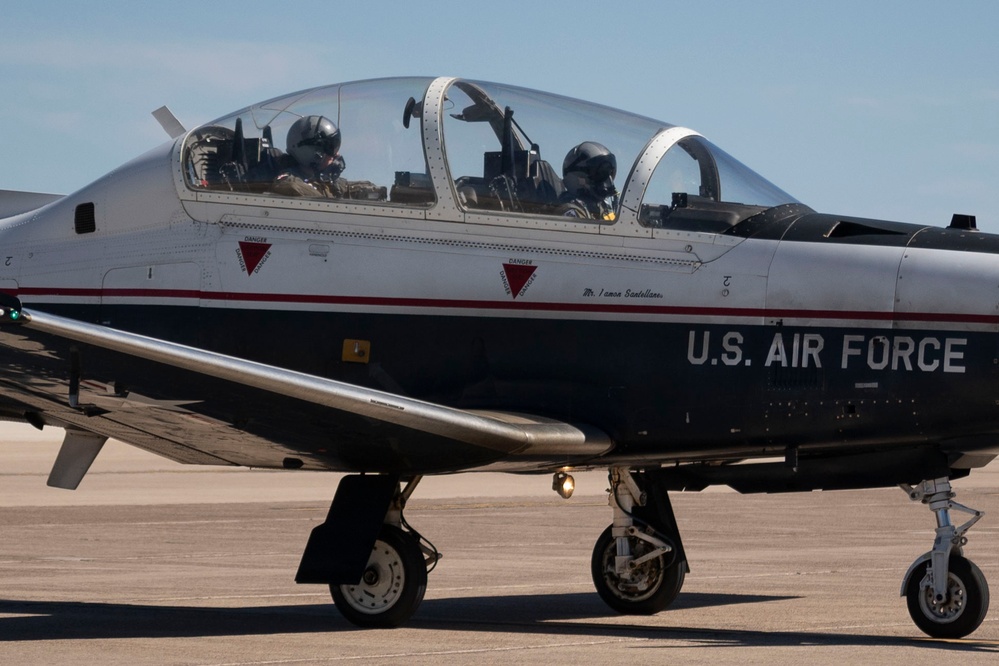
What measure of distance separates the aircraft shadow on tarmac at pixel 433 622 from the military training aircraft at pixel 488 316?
1.72ft

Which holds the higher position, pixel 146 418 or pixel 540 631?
pixel 146 418

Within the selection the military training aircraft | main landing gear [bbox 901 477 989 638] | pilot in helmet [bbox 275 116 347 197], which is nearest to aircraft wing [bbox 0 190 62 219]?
the military training aircraft

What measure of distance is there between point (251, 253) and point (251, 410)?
112 cm

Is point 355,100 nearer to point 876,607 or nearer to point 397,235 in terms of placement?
point 397,235

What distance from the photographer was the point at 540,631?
973 centimetres

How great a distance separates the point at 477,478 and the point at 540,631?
25.9m

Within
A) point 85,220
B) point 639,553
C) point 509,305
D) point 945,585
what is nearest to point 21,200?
point 85,220

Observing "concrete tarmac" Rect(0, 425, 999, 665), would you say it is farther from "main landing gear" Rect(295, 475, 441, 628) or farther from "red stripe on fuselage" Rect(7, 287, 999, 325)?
"red stripe on fuselage" Rect(7, 287, 999, 325)

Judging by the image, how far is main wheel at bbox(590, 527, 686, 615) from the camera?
10.9 m

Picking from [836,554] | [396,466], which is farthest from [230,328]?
[836,554]

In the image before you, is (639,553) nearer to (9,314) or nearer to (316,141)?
(316,141)

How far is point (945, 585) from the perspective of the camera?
8.54 metres

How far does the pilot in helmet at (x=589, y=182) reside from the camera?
9.16m

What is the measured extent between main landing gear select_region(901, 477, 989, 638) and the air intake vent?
5.46m
